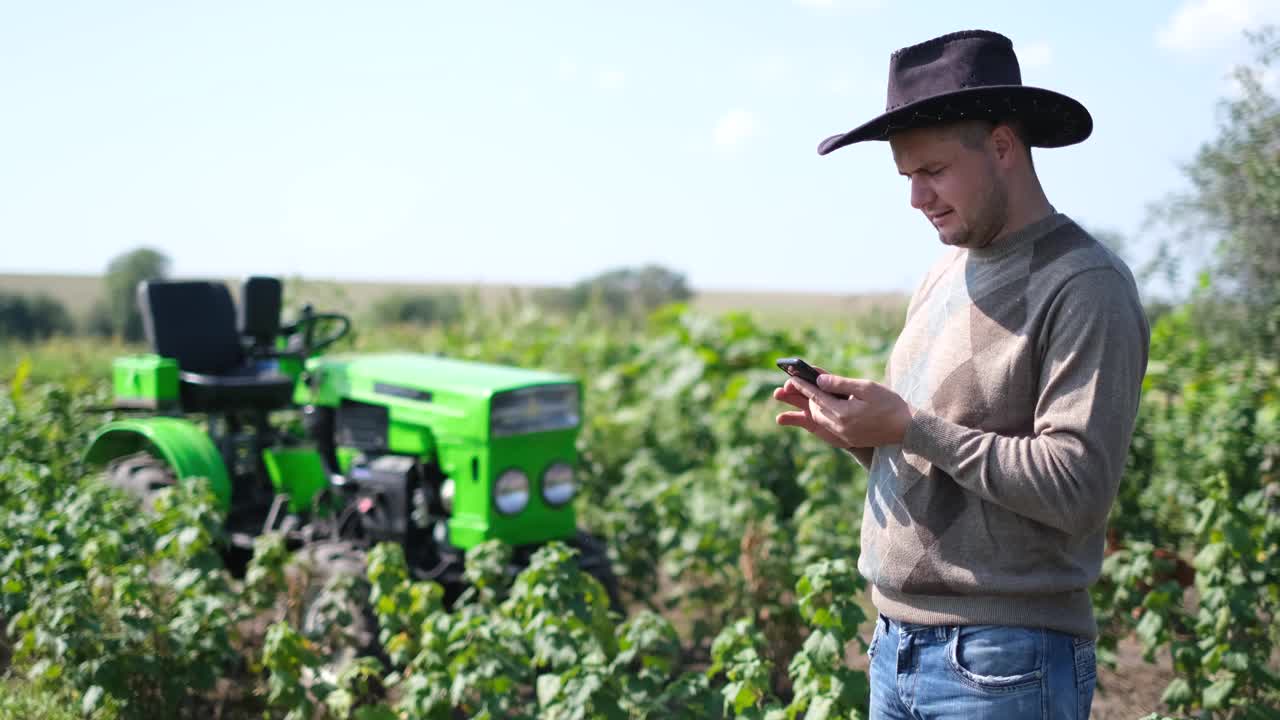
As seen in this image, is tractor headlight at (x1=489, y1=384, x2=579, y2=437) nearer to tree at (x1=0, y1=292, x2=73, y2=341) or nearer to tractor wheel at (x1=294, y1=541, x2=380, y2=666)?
tractor wheel at (x1=294, y1=541, x2=380, y2=666)

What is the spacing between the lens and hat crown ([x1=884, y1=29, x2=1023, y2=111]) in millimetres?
1854


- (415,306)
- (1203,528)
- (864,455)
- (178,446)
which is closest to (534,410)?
(178,446)

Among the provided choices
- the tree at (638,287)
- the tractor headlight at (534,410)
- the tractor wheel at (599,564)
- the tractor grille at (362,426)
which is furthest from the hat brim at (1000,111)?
the tree at (638,287)

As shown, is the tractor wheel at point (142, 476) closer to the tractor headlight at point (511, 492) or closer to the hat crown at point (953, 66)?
the tractor headlight at point (511, 492)

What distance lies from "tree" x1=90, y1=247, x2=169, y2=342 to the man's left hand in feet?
55.6

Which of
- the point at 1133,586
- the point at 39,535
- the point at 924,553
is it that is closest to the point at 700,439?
the point at 1133,586

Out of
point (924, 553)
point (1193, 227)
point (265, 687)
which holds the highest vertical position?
point (1193, 227)

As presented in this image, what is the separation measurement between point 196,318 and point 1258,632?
5.18 m

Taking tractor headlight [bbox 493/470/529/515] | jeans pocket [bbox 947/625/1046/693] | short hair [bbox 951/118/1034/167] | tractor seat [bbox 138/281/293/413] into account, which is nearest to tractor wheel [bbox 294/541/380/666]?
tractor headlight [bbox 493/470/529/515]

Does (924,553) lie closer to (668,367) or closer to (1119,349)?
(1119,349)

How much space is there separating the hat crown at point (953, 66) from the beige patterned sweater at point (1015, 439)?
0.27 m

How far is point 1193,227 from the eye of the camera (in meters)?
5.95

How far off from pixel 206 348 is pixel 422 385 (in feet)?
5.86

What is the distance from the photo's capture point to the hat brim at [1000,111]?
1817 mm
